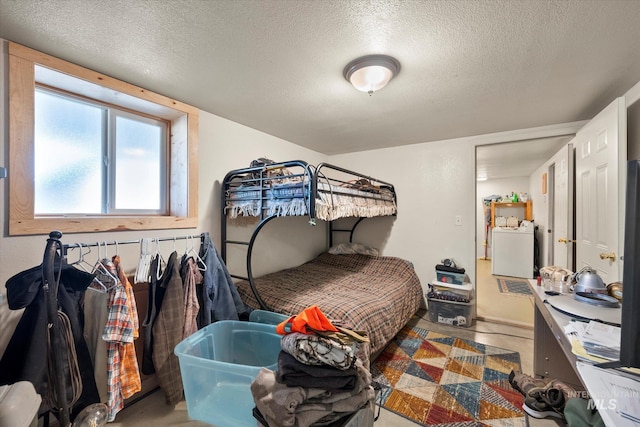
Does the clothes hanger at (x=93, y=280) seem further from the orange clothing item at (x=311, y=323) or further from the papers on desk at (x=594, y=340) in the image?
the papers on desk at (x=594, y=340)

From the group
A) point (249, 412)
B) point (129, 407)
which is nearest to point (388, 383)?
point (249, 412)

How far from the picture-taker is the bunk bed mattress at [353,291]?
199 cm

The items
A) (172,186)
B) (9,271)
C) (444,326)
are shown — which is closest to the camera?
(9,271)

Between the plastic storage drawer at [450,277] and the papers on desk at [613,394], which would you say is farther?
the plastic storage drawer at [450,277]

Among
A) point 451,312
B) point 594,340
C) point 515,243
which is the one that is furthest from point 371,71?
point 515,243

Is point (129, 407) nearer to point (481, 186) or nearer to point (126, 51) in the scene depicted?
point (126, 51)

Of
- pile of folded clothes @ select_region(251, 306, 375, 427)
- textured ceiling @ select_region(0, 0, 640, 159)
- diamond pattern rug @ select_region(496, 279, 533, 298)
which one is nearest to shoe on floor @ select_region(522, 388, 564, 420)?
pile of folded clothes @ select_region(251, 306, 375, 427)

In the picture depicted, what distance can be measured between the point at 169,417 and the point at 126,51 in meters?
2.18

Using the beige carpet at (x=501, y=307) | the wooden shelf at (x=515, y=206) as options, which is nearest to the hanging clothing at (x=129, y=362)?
the beige carpet at (x=501, y=307)

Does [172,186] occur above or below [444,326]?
above

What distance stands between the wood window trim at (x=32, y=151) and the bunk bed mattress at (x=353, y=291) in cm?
96

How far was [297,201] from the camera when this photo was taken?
1.88 metres

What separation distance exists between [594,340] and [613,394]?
0.97 ft

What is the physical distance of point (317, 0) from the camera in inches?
43.4
